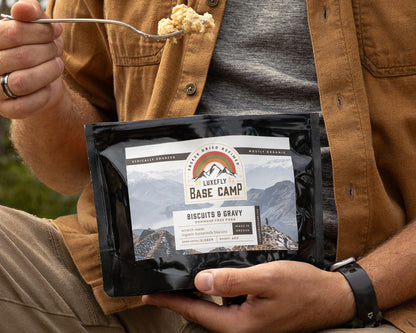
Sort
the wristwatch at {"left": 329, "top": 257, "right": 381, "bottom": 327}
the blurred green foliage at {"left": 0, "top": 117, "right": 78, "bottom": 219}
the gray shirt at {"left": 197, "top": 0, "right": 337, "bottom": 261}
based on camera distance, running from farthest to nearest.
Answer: the blurred green foliage at {"left": 0, "top": 117, "right": 78, "bottom": 219} → the gray shirt at {"left": 197, "top": 0, "right": 337, "bottom": 261} → the wristwatch at {"left": 329, "top": 257, "right": 381, "bottom": 327}

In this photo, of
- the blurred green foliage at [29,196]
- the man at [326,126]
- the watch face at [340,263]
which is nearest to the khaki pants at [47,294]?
the man at [326,126]

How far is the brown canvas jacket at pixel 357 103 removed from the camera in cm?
118

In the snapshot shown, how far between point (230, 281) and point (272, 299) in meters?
0.10

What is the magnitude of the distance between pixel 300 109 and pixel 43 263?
71 cm

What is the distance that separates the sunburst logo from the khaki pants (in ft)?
1.16

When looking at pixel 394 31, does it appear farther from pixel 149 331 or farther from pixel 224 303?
pixel 149 331

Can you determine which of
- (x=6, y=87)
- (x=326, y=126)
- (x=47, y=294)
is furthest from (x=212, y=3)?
(x=47, y=294)

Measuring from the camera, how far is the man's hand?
3.25 feet

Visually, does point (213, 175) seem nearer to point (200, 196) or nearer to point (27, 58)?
point (200, 196)

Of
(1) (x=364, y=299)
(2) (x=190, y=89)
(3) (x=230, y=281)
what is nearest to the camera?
(3) (x=230, y=281)

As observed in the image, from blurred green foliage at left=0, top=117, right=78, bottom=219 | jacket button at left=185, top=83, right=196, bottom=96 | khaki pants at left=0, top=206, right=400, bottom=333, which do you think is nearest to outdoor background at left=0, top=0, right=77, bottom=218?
blurred green foliage at left=0, top=117, right=78, bottom=219

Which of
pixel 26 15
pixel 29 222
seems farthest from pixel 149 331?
pixel 26 15

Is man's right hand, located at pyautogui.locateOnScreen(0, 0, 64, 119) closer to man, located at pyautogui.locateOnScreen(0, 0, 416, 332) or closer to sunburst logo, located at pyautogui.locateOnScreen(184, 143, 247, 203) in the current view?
man, located at pyautogui.locateOnScreen(0, 0, 416, 332)

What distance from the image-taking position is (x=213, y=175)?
103cm
